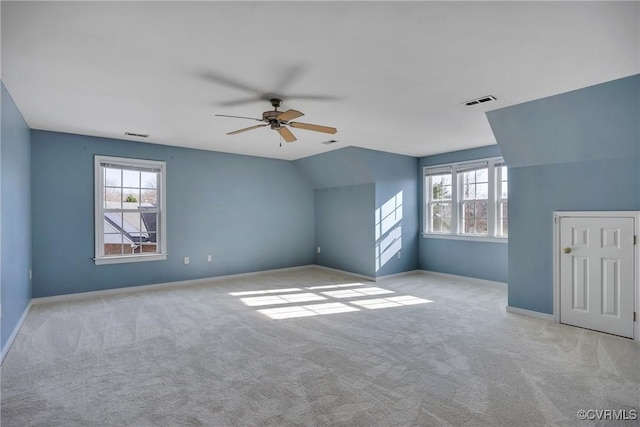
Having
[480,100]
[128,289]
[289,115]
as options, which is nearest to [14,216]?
[128,289]

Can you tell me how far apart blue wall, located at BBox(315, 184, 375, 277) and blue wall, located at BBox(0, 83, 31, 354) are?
510cm

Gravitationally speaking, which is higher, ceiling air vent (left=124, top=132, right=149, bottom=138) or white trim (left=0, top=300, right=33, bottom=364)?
ceiling air vent (left=124, top=132, right=149, bottom=138)

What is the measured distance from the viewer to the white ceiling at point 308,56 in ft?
6.52

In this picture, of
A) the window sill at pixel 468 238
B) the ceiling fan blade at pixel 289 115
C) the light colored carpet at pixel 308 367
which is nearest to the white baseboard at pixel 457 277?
the window sill at pixel 468 238

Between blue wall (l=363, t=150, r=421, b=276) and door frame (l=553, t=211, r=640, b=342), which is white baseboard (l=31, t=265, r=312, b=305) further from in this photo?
door frame (l=553, t=211, r=640, b=342)

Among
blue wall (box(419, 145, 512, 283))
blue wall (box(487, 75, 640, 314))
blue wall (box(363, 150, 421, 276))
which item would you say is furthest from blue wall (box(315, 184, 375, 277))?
blue wall (box(487, 75, 640, 314))

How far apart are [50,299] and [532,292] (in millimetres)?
6625

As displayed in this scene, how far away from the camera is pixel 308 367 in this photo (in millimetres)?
2785

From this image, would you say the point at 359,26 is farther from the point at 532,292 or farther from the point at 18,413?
the point at 532,292

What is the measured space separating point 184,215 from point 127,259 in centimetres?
116

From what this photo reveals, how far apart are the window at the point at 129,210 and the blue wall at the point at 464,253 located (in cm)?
510

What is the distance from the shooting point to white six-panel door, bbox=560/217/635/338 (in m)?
3.42

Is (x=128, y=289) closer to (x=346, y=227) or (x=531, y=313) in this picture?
(x=346, y=227)

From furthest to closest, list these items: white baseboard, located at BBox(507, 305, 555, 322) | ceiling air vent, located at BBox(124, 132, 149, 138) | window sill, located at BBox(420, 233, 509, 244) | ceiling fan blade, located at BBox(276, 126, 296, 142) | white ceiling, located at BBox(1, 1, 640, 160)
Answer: window sill, located at BBox(420, 233, 509, 244) → ceiling air vent, located at BBox(124, 132, 149, 138) → white baseboard, located at BBox(507, 305, 555, 322) → ceiling fan blade, located at BBox(276, 126, 296, 142) → white ceiling, located at BBox(1, 1, 640, 160)
